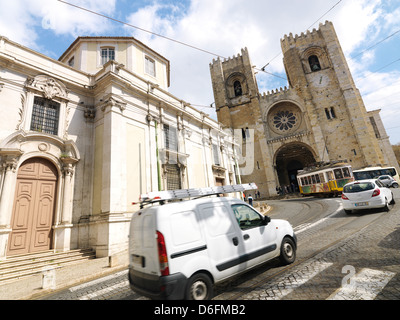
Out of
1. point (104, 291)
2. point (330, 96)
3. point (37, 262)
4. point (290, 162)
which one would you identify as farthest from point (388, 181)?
point (37, 262)

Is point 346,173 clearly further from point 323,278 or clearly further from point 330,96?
point 330,96

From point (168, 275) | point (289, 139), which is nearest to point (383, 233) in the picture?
point (168, 275)

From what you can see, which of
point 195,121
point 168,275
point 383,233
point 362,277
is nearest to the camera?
point 168,275

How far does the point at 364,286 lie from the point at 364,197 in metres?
7.22

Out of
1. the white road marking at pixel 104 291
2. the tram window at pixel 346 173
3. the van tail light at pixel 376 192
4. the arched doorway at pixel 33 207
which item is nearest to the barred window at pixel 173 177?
the arched doorway at pixel 33 207

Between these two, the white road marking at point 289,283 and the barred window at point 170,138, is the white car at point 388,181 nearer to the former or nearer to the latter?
the barred window at point 170,138

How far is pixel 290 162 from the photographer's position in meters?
38.6

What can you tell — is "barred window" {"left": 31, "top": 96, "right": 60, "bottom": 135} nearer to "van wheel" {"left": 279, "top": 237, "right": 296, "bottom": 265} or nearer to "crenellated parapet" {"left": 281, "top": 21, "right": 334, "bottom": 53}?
"van wheel" {"left": 279, "top": 237, "right": 296, "bottom": 265}

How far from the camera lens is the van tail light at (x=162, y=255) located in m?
2.78

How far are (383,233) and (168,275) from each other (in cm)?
609

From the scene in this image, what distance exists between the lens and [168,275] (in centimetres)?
275

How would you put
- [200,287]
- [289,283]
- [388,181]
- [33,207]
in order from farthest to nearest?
[388,181] → [33,207] → [289,283] → [200,287]

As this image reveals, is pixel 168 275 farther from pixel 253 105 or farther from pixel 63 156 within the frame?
pixel 253 105

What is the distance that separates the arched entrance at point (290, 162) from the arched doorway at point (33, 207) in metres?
32.2
